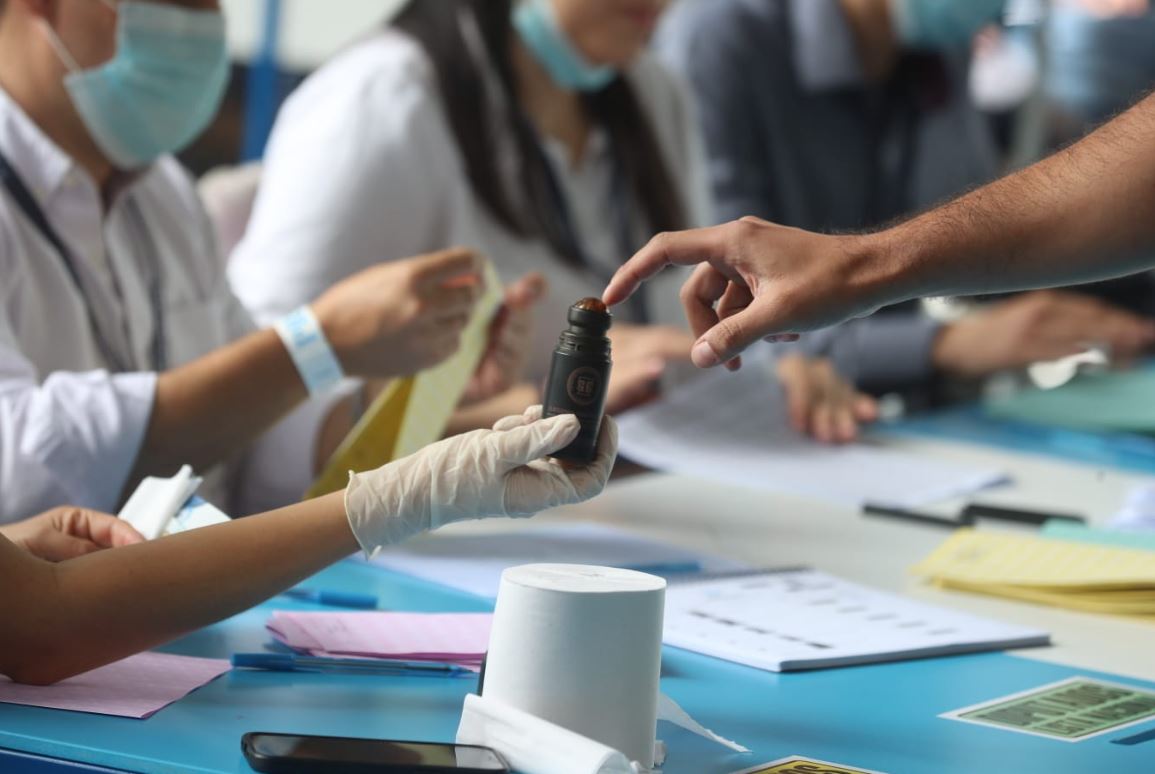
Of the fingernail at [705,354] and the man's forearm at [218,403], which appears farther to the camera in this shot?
the man's forearm at [218,403]

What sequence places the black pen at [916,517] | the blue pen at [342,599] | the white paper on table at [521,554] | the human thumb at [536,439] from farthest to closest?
the black pen at [916,517] < the white paper on table at [521,554] < the blue pen at [342,599] < the human thumb at [536,439]

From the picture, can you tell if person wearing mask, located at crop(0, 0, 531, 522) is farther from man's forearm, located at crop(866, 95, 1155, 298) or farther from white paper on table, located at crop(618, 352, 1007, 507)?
man's forearm, located at crop(866, 95, 1155, 298)

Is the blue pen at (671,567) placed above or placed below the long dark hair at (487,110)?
below

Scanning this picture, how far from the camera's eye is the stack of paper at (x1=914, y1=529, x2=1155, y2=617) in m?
1.29

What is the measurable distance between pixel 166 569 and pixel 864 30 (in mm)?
2137

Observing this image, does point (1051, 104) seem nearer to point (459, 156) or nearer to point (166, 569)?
point (459, 156)

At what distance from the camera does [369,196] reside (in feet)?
6.42

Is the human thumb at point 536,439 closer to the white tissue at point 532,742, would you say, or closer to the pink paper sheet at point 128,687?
the white tissue at point 532,742

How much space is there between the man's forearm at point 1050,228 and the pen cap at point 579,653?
30 cm

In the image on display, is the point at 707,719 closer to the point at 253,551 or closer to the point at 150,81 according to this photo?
the point at 253,551

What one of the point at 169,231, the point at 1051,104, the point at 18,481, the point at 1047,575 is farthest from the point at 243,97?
the point at 1051,104

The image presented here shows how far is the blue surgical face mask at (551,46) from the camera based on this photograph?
2.12 meters

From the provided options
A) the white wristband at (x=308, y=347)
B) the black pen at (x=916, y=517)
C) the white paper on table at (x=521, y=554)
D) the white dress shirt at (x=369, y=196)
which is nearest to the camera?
the white paper on table at (x=521, y=554)

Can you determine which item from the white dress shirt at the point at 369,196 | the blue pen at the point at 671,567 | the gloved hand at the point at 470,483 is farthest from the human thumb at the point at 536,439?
the white dress shirt at the point at 369,196
